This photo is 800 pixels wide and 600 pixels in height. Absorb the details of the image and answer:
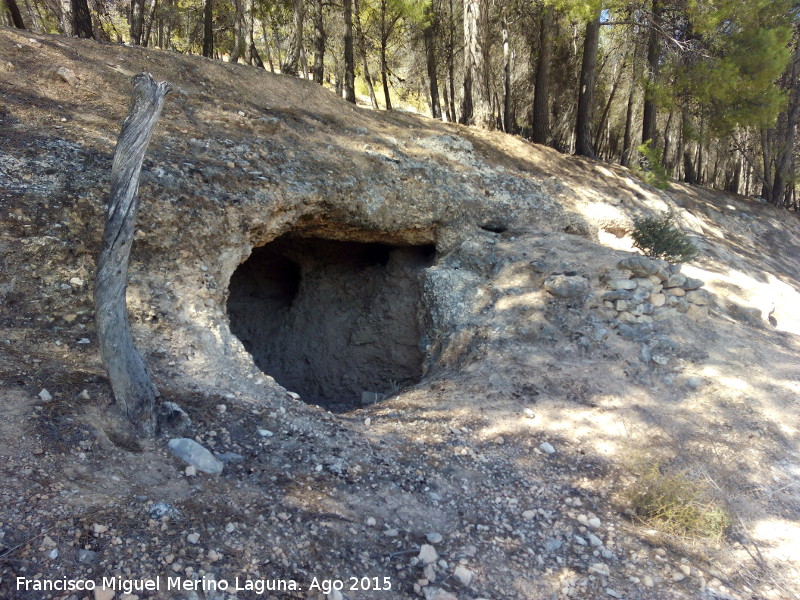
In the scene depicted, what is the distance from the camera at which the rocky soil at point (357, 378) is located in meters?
3.27

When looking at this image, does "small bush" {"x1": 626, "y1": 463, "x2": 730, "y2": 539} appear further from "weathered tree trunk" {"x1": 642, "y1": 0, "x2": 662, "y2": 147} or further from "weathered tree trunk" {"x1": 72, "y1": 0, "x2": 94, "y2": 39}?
"weathered tree trunk" {"x1": 72, "y1": 0, "x2": 94, "y2": 39}

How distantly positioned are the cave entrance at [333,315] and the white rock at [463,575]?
503 cm

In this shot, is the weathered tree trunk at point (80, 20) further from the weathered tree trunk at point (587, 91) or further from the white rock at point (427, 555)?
the white rock at point (427, 555)

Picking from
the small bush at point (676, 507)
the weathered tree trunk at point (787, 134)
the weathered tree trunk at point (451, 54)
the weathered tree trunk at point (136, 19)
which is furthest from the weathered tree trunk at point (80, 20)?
the weathered tree trunk at point (787, 134)

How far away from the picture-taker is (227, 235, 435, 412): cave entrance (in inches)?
352

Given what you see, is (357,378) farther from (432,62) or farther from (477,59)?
(432,62)

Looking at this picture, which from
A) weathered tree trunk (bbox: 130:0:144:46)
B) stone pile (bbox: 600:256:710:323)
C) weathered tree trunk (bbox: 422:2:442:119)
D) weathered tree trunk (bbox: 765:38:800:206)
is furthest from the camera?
weathered tree trunk (bbox: 765:38:800:206)

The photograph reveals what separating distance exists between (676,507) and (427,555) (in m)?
1.97

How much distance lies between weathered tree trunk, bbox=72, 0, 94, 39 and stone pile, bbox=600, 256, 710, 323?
33.0 ft

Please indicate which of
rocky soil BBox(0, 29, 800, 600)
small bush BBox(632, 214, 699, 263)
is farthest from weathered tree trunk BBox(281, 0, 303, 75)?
small bush BBox(632, 214, 699, 263)

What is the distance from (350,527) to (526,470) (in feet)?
5.61

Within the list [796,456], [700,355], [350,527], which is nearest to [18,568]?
[350,527]

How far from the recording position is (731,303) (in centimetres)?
773

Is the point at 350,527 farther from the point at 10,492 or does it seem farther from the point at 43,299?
the point at 43,299
